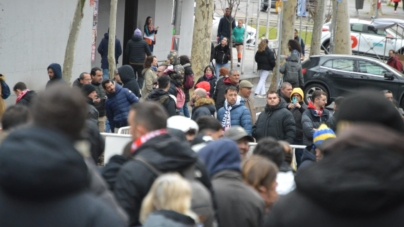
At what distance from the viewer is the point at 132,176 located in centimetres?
409

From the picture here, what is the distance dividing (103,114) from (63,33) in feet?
27.8

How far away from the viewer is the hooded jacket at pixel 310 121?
416 inches

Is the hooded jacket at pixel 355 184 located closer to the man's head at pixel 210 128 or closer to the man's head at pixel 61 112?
the man's head at pixel 61 112

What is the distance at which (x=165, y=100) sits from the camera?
10977 mm

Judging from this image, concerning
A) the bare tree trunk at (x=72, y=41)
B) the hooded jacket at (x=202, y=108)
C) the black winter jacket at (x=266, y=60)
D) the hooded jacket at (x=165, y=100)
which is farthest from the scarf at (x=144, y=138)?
the black winter jacket at (x=266, y=60)

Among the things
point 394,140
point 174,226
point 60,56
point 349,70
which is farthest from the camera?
point 349,70

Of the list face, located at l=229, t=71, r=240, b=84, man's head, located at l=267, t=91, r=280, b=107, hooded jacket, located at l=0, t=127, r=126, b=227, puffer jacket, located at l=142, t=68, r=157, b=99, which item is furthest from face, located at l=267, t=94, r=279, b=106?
hooded jacket, located at l=0, t=127, r=126, b=227

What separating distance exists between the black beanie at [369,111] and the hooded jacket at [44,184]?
99cm

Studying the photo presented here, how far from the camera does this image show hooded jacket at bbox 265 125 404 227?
8.79 feet

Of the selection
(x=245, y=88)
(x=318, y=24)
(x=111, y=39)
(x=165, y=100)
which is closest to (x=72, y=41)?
(x=111, y=39)

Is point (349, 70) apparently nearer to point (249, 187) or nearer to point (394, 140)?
point (249, 187)

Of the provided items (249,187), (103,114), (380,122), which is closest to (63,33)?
(103,114)

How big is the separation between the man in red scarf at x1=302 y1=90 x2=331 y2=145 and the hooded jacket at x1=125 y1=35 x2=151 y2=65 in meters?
9.68

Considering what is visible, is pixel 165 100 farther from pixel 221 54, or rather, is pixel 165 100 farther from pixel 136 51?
pixel 221 54
